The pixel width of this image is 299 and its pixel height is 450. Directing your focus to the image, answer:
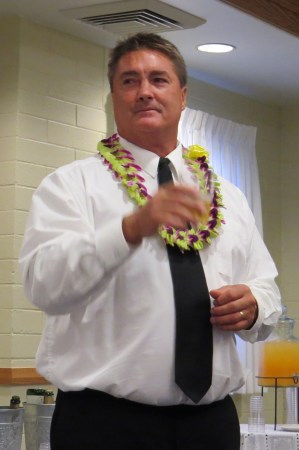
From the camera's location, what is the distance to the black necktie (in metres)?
1.88

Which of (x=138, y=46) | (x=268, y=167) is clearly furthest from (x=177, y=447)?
(x=268, y=167)

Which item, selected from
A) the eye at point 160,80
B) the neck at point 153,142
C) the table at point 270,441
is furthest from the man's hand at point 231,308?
the table at point 270,441

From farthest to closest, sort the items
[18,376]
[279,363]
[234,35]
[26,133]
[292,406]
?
[234,35] → [26,133] → [18,376] → [292,406] → [279,363]

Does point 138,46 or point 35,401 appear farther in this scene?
point 35,401

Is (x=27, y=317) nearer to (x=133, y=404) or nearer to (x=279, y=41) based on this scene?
(x=279, y=41)

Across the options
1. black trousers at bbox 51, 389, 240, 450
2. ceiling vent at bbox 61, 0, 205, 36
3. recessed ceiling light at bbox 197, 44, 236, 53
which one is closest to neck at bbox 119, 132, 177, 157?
black trousers at bbox 51, 389, 240, 450

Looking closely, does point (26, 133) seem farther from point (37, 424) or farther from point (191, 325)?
point (191, 325)

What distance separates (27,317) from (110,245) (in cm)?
247

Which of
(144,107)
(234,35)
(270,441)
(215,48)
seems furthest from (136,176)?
(215,48)

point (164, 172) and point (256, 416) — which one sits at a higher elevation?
point (164, 172)

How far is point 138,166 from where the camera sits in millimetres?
2072

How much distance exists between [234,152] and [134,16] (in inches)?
60.4

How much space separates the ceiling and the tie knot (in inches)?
81.0

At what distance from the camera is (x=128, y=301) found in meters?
1.89
